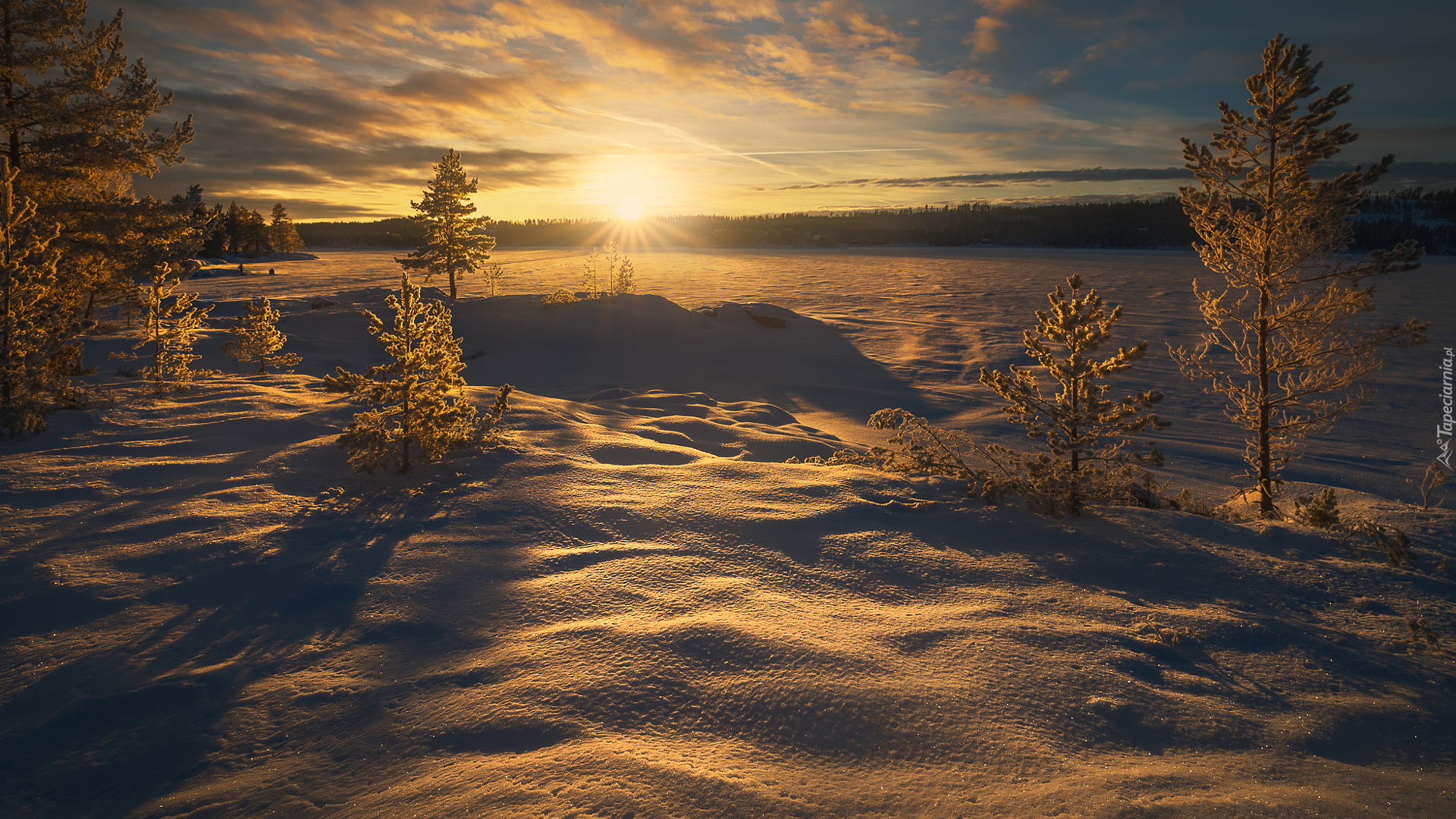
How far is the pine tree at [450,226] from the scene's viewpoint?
3038 centimetres

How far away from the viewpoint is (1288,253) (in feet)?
21.5

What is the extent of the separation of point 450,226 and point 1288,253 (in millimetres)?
32570

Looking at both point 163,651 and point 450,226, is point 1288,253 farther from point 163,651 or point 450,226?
point 450,226

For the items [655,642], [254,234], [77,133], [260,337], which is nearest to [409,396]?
[655,642]

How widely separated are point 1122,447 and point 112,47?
19.2 metres

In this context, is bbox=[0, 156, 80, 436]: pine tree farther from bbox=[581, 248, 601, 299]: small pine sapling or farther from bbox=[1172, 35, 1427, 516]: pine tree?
bbox=[581, 248, 601, 299]: small pine sapling

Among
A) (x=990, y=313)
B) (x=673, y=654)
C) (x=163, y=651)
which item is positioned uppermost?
(x=990, y=313)

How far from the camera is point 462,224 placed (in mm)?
31391

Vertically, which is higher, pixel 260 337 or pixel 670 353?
pixel 260 337

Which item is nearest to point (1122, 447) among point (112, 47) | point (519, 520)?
point (519, 520)

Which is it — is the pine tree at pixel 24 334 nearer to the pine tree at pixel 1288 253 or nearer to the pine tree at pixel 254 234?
the pine tree at pixel 1288 253

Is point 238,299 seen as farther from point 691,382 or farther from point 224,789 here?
point 224,789

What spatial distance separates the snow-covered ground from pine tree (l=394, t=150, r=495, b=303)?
2652 centimetres

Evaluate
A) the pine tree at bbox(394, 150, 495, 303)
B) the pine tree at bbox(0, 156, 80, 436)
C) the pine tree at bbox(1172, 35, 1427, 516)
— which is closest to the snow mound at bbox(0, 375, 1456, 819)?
the pine tree at bbox(0, 156, 80, 436)
